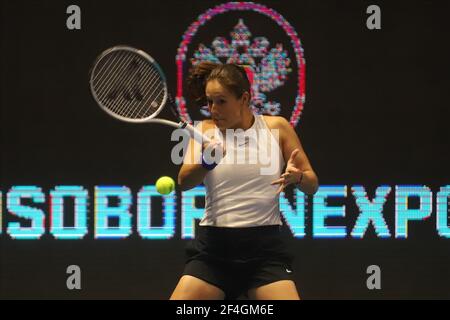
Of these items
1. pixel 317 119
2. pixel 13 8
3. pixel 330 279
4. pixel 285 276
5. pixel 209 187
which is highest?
pixel 13 8

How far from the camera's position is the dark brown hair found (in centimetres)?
318

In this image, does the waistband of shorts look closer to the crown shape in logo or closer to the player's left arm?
the player's left arm

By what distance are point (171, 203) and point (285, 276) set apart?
81.2 inches

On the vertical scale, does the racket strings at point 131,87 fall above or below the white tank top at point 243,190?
above

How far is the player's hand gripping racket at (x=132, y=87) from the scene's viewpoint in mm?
3645

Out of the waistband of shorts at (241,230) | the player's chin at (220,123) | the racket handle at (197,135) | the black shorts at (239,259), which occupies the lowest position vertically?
the black shorts at (239,259)

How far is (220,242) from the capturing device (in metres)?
3.22

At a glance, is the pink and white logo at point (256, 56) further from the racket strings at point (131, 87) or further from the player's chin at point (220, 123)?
the player's chin at point (220, 123)

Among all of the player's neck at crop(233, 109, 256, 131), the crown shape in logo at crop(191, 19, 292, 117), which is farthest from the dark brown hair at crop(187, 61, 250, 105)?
the crown shape in logo at crop(191, 19, 292, 117)

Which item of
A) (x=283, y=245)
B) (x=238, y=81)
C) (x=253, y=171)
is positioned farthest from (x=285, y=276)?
(x=238, y=81)

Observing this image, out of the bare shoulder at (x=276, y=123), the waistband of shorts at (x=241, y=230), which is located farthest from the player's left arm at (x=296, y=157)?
the waistband of shorts at (x=241, y=230)

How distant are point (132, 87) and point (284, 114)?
1549 mm

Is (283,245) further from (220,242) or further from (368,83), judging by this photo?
(368,83)

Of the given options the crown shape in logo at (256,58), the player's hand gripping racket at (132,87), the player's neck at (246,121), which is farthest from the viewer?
the crown shape in logo at (256,58)
